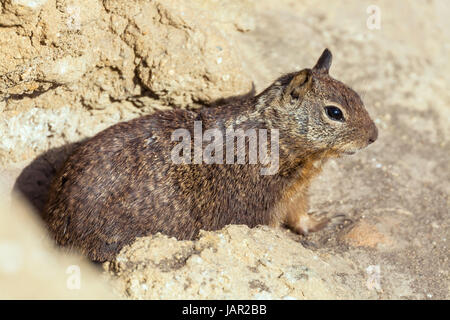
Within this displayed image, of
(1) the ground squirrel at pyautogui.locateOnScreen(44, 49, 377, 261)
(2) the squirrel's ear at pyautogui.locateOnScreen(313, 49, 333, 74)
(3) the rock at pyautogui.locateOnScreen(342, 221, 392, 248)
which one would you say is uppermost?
(2) the squirrel's ear at pyautogui.locateOnScreen(313, 49, 333, 74)

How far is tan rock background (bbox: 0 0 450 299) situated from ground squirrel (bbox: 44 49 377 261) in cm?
38

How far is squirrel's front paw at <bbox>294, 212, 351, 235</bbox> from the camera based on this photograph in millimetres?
5980

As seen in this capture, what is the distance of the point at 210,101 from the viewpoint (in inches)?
245

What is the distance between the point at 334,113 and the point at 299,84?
0.43m

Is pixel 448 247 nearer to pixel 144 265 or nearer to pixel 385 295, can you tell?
pixel 385 295

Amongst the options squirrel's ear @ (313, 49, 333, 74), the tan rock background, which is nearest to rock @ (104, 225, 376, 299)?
the tan rock background

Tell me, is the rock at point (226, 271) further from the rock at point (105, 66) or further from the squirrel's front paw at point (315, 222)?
the rock at point (105, 66)

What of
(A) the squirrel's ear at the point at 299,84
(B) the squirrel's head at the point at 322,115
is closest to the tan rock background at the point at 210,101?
(B) the squirrel's head at the point at 322,115

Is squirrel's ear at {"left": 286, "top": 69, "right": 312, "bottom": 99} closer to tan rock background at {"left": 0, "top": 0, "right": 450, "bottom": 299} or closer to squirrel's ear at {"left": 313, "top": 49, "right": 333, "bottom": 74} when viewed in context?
squirrel's ear at {"left": 313, "top": 49, "right": 333, "bottom": 74}

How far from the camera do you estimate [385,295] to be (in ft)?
15.8

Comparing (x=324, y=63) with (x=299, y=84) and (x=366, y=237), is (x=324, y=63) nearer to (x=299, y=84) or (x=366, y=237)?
(x=299, y=84)

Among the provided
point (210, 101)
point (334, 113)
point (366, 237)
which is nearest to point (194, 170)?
point (210, 101)

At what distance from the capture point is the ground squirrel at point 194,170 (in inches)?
192
